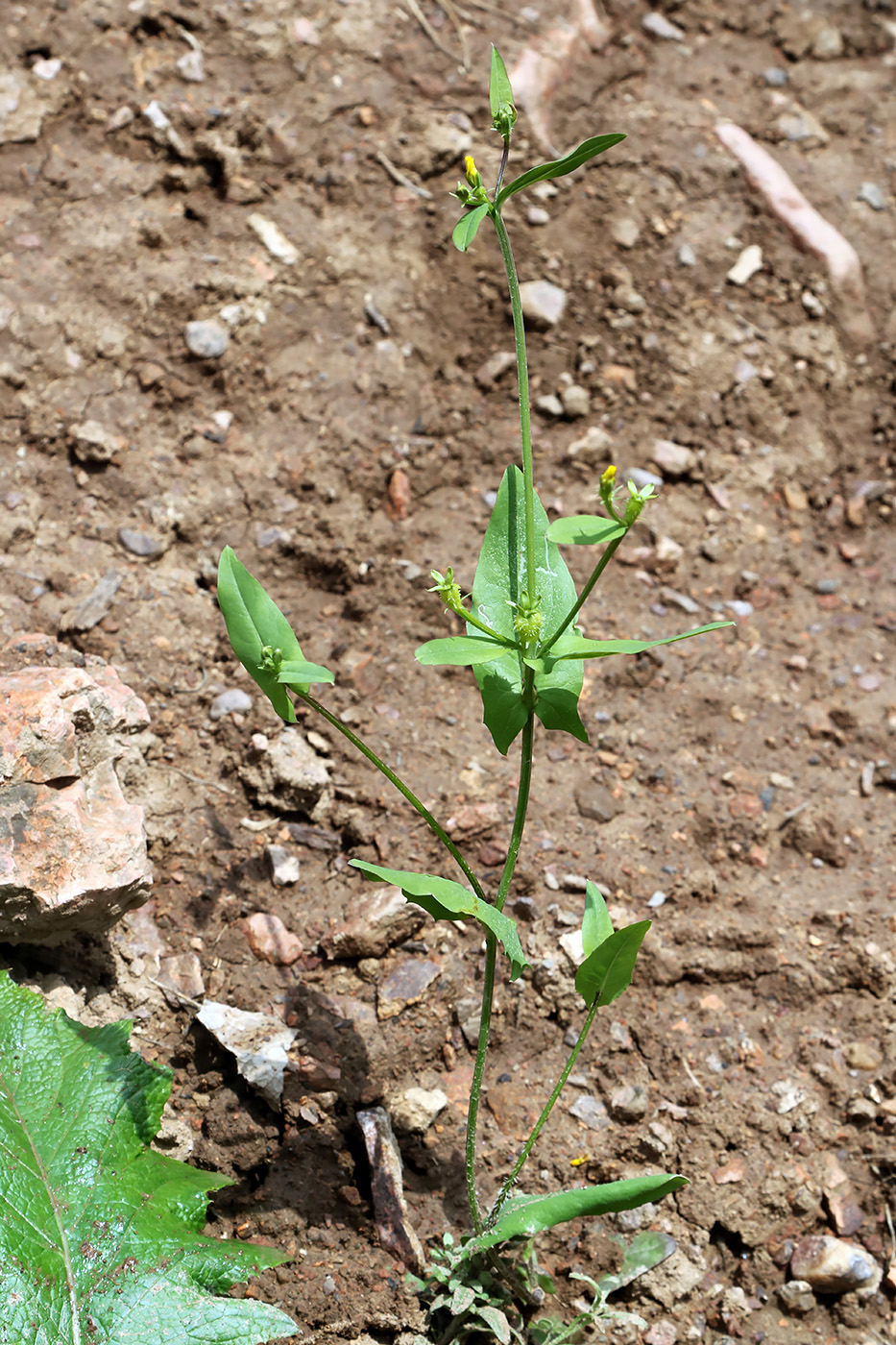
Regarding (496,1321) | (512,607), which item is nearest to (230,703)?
(512,607)

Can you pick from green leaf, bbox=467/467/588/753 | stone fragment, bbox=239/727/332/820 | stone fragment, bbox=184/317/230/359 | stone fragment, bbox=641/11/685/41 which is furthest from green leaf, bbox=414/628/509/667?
stone fragment, bbox=641/11/685/41

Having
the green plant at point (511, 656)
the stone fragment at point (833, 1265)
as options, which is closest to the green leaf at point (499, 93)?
the green plant at point (511, 656)

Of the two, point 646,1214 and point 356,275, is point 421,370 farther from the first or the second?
point 646,1214

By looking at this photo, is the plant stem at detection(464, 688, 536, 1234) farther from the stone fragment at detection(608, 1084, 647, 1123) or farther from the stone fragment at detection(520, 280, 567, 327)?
the stone fragment at detection(520, 280, 567, 327)

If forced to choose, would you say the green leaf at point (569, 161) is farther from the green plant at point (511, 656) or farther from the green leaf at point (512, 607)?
the green leaf at point (512, 607)

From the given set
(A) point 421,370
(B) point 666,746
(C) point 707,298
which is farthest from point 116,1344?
(C) point 707,298
